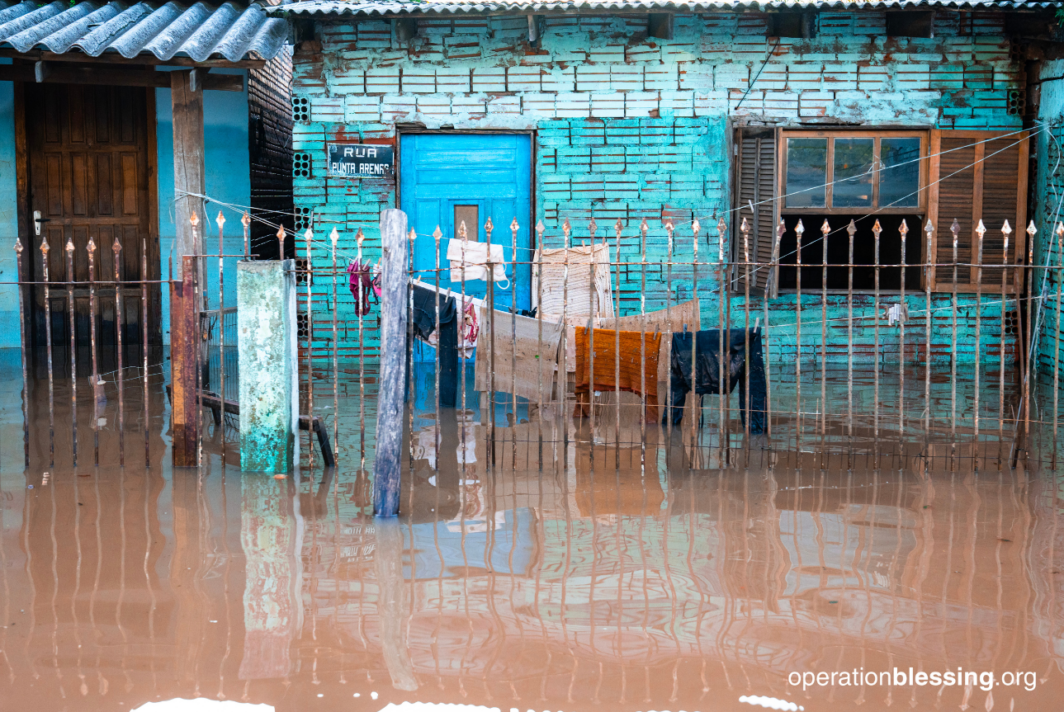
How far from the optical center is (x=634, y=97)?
995cm

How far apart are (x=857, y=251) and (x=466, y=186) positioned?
4917mm

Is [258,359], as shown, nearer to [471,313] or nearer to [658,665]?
[471,313]

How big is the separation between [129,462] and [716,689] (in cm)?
420

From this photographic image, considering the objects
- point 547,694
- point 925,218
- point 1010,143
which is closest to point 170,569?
point 547,694

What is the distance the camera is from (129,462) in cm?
639

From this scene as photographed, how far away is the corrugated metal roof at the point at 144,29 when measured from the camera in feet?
26.8

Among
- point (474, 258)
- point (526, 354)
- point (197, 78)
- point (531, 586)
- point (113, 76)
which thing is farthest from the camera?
point (474, 258)

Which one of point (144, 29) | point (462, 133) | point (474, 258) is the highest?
point (144, 29)

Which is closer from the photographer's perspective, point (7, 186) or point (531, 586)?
point (531, 586)

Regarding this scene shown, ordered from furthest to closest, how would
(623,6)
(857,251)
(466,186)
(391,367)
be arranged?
(857,251), (466,186), (623,6), (391,367)

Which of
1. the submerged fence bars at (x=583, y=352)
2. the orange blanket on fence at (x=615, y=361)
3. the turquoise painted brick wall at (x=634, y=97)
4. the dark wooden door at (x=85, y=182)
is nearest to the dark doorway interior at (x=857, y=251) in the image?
the submerged fence bars at (x=583, y=352)

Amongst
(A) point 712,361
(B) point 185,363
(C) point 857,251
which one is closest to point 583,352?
(A) point 712,361

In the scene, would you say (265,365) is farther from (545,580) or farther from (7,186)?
(7,186)

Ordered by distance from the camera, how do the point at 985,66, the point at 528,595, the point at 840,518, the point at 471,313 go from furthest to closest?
the point at 985,66 → the point at 471,313 → the point at 840,518 → the point at 528,595
